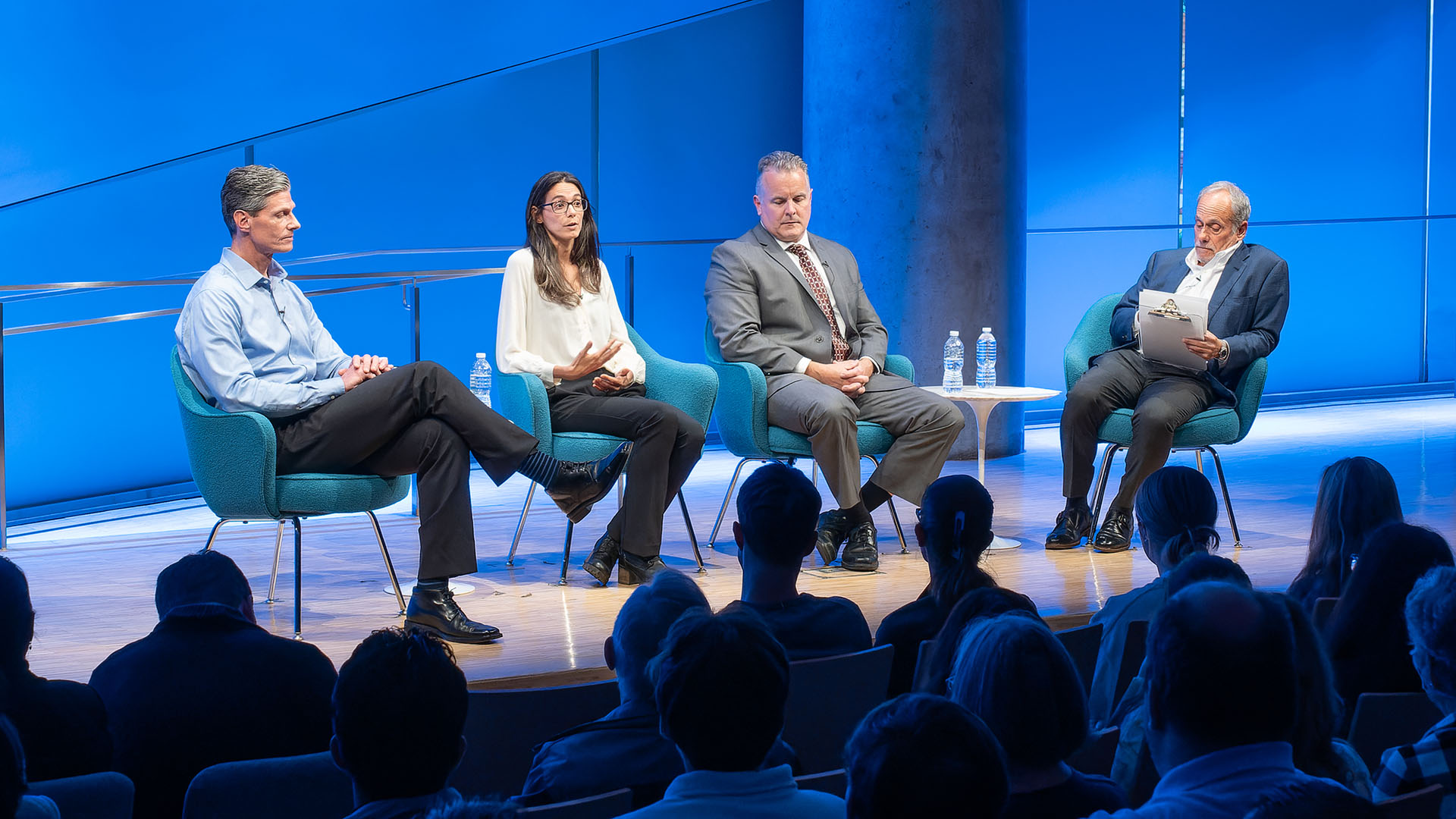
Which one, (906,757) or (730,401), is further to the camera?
(730,401)

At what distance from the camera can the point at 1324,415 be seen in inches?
328

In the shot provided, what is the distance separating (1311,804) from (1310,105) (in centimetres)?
847

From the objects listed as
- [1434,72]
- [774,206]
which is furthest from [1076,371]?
[1434,72]

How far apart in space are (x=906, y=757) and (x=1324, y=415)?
8.03m

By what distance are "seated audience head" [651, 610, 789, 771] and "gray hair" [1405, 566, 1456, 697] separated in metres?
0.89

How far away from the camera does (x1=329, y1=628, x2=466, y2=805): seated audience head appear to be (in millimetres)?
1407

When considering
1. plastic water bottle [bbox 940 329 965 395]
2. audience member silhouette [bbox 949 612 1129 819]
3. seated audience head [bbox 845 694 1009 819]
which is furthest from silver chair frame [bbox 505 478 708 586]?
seated audience head [bbox 845 694 1009 819]

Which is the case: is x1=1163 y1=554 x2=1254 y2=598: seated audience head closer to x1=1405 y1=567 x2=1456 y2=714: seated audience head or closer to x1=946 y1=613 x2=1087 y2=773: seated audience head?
x1=1405 y1=567 x2=1456 y2=714: seated audience head

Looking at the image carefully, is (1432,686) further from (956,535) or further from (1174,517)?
(1174,517)

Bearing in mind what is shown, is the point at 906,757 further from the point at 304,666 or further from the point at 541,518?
the point at 541,518

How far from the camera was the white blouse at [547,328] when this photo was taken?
407 centimetres

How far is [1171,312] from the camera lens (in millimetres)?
4496

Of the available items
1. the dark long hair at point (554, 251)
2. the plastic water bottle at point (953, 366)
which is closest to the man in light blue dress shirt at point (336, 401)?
the dark long hair at point (554, 251)

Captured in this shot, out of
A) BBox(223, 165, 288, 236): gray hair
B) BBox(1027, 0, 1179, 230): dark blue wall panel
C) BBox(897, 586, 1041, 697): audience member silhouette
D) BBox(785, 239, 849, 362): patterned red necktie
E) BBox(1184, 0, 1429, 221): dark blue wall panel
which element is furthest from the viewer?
BBox(1184, 0, 1429, 221): dark blue wall panel
